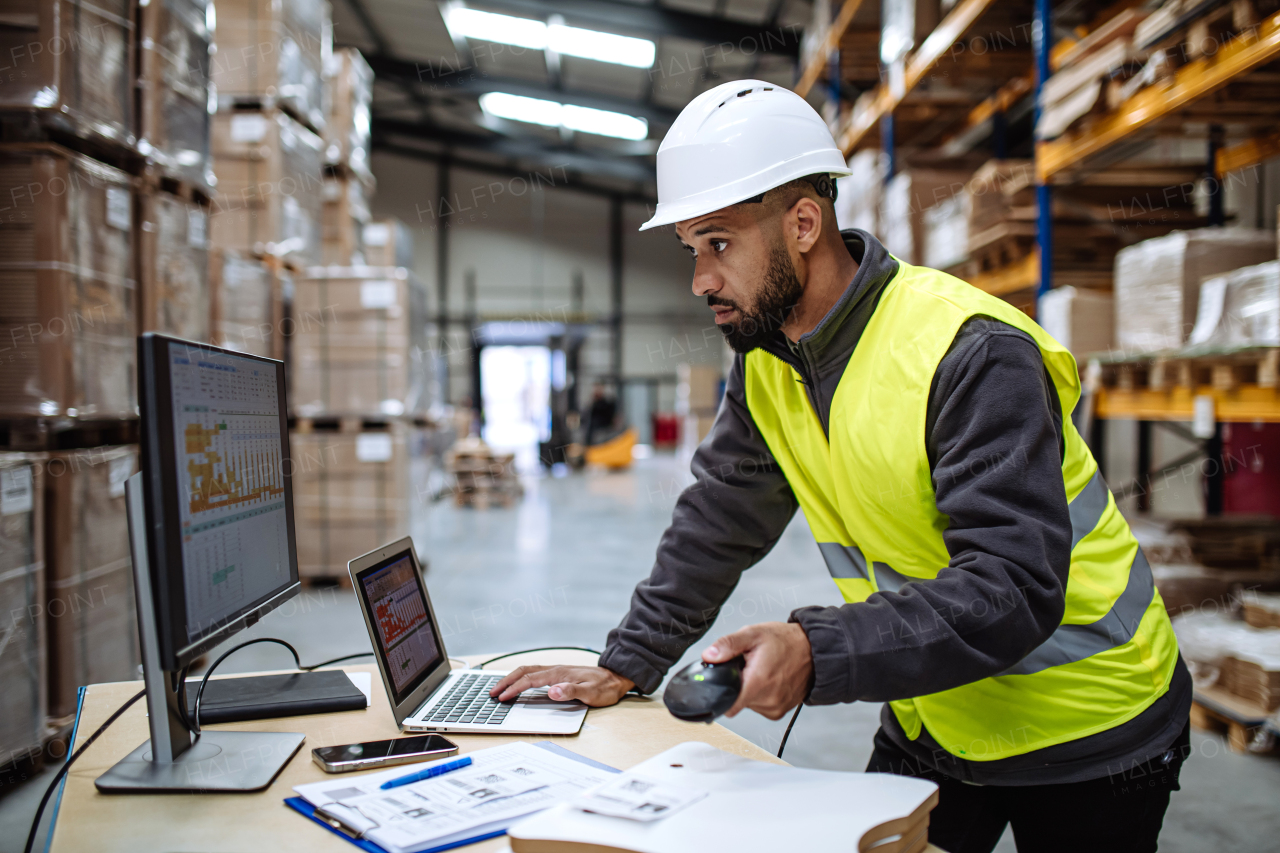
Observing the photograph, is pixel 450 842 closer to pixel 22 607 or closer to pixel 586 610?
pixel 22 607

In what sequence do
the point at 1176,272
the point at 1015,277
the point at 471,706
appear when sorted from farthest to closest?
the point at 1015,277 → the point at 1176,272 → the point at 471,706

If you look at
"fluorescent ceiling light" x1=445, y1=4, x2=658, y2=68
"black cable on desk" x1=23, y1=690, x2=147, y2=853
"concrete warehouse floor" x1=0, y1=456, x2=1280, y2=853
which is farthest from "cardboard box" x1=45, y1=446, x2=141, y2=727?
"fluorescent ceiling light" x1=445, y1=4, x2=658, y2=68

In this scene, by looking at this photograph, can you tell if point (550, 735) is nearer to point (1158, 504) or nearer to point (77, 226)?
point (77, 226)

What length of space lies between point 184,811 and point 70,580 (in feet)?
8.39

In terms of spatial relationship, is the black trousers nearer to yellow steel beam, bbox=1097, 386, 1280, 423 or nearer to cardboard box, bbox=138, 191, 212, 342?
yellow steel beam, bbox=1097, 386, 1280, 423

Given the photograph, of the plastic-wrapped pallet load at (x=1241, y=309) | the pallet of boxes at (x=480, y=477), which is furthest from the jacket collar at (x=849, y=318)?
the pallet of boxes at (x=480, y=477)

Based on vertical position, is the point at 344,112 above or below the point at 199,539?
above

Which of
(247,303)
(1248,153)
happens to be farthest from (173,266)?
(1248,153)

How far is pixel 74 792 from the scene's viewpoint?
4.00ft

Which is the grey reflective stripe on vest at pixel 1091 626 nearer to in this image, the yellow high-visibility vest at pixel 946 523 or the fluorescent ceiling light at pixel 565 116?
the yellow high-visibility vest at pixel 946 523

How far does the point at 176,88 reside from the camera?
12.5 ft

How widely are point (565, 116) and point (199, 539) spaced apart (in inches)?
650

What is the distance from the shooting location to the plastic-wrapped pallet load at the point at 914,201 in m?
6.00

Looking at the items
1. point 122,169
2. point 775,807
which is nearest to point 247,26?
point 122,169
